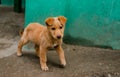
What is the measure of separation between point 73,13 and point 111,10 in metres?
0.72

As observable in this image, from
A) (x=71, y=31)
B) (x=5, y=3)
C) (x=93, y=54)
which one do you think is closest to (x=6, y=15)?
(x=5, y=3)

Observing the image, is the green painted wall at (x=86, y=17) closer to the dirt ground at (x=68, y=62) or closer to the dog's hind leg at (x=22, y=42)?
the dirt ground at (x=68, y=62)

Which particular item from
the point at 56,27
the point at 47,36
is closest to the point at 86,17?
the point at 47,36

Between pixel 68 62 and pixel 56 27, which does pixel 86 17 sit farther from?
pixel 56 27

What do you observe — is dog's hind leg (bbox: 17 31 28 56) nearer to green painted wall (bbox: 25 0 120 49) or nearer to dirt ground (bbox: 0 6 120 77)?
dirt ground (bbox: 0 6 120 77)

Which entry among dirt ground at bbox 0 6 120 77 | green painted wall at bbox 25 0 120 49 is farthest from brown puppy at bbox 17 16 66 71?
green painted wall at bbox 25 0 120 49

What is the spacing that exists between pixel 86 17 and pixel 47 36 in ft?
4.12

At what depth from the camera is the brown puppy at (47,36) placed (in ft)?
14.8

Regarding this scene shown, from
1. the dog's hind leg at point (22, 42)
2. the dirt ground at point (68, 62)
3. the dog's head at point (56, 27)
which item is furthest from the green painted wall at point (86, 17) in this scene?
the dog's head at point (56, 27)

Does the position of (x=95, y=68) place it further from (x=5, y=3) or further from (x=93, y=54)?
(x=5, y=3)

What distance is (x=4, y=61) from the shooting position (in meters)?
5.23

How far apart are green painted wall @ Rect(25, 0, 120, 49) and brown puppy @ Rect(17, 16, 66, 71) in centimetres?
57

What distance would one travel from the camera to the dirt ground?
15.5ft

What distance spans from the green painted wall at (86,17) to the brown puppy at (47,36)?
57 cm
